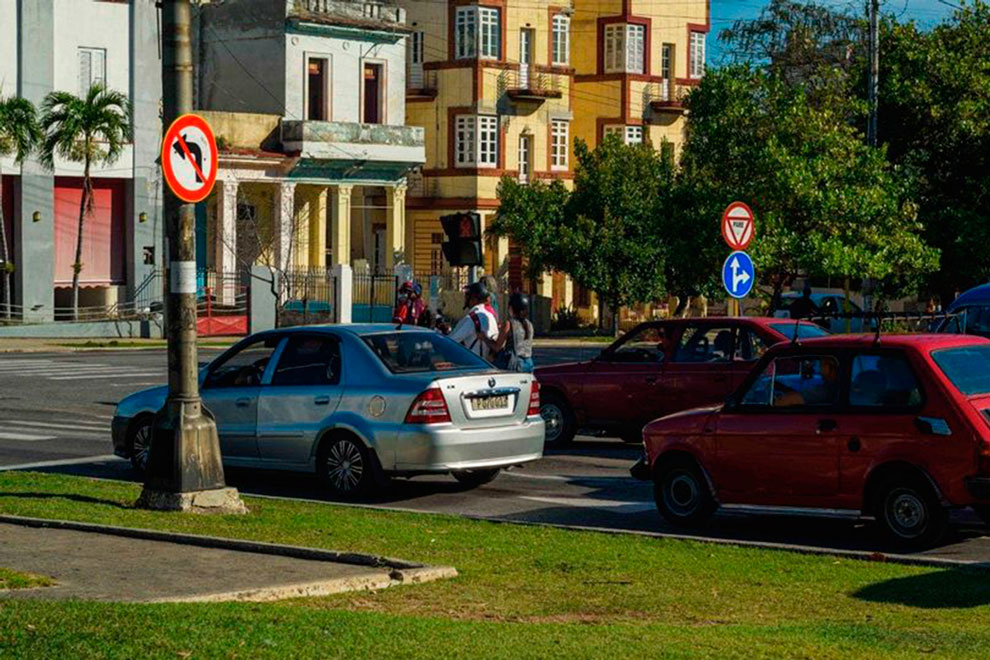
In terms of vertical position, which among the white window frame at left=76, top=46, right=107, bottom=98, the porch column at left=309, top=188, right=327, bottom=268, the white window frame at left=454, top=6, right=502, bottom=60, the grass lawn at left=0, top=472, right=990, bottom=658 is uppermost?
the white window frame at left=454, top=6, right=502, bottom=60

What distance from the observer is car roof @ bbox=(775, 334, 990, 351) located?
13.7 m

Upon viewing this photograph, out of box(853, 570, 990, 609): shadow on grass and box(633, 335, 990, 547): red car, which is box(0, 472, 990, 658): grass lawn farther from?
box(633, 335, 990, 547): red car

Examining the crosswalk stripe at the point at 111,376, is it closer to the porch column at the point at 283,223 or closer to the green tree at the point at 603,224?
the porch column at the point at 283,223

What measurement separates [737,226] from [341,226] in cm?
3699

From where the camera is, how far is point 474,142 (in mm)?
66562

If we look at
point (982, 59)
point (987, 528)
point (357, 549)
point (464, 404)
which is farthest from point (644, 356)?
point (982, 59)

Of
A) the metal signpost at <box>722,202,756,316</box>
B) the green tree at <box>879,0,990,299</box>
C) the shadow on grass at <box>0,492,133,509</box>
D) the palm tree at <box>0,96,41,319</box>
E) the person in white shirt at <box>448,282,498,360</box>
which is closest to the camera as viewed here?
the shadow on grass at <box>0,492,133,509</box>

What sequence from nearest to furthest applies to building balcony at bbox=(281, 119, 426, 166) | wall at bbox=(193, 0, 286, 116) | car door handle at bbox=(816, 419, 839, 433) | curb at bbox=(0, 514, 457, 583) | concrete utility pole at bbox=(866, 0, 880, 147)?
curb at bbox=(0, 514, 457, 583)
car door handle at bbox=(816, 419, 839, 433)
concrete utility pole at bbox=(866, 0, 880, 147)
building balcony at bbox=(281, 119, 426, 166)
wall at bbox=(193, 0, 286, 116)

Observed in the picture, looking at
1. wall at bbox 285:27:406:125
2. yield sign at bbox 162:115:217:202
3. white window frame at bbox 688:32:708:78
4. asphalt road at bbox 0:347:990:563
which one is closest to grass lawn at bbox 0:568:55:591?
yield sign at bbox 162:115:217:202

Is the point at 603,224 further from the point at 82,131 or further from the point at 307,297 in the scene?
the point at 82,131

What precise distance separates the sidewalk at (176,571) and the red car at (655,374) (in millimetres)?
9173

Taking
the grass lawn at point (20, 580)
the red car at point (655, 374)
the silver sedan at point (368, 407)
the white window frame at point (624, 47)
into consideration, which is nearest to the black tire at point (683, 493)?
the silver sedan at point (368, 407)

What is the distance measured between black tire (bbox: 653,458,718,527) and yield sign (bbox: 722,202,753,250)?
9.79 meters

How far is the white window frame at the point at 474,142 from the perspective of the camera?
66.5 metres
